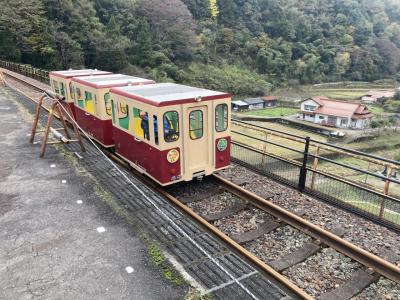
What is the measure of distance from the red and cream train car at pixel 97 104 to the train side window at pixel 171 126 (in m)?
3.40

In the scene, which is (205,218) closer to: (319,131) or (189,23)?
(319,131)

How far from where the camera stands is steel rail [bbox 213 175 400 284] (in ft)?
17.5

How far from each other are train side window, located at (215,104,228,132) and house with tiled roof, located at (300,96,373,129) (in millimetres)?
54448

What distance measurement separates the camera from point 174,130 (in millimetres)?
7605

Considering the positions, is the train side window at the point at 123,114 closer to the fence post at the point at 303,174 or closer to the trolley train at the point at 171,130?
the trolley train at the point at 171,130

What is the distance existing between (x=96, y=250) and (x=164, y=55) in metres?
55.8

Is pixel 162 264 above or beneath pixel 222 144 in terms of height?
beneath

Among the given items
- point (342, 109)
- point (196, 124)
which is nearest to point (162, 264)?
point (196, 124)

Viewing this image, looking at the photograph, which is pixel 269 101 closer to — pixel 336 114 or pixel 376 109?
pixel 336 114

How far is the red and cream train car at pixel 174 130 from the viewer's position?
7.49 m

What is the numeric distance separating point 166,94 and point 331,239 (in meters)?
4.78

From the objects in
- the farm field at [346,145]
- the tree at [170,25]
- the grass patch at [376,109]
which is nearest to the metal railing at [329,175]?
the farm field at [346,145]

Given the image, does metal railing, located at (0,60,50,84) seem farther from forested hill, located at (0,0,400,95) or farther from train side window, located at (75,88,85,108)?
train side window, located at (75,88,85,108)

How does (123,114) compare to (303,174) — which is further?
(123,114)
